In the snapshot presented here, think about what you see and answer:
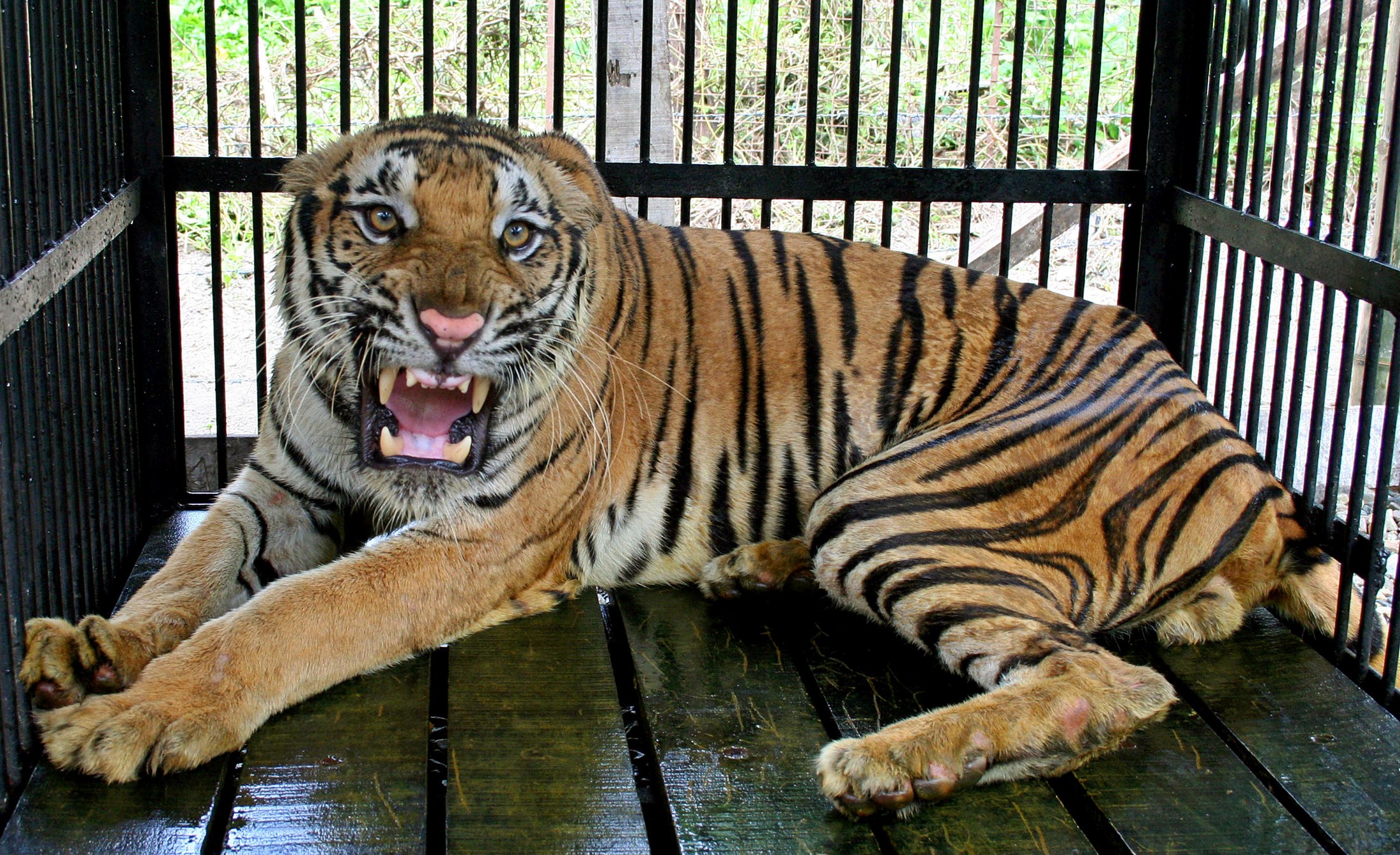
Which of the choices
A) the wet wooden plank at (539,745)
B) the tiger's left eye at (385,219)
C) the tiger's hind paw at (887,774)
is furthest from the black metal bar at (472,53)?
the tiger's hind paw at (887,774)

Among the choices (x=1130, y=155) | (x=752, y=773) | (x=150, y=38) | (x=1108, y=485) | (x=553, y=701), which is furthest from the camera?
(x=1130, y=155)

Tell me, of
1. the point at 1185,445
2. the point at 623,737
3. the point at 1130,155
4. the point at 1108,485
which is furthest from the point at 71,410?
the point at 1130,155

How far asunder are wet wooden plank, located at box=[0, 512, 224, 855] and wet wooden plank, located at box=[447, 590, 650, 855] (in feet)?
1.23

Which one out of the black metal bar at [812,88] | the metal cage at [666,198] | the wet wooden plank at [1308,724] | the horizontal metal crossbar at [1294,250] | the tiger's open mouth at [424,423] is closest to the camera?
the wet wooden plank at [1308,724]

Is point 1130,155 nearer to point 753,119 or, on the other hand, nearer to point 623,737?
point 623,737

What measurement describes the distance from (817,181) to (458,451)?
127cm

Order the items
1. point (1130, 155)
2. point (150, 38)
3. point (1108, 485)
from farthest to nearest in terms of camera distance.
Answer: point (1130, 155), point (150, 38), point (1108, 485)

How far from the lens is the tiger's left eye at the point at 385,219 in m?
2.49

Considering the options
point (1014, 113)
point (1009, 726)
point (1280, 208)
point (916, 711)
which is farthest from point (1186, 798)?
point (1014, 113)

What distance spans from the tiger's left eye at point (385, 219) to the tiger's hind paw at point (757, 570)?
37.9 inches

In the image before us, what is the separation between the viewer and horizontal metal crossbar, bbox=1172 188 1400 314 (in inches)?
97.3

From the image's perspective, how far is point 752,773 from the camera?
2219 millimetres

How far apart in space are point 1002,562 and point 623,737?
0.77 metres

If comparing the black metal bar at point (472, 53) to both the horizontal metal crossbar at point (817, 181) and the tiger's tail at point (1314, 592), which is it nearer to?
the horizontal metal crossbar at point (817, 181)
